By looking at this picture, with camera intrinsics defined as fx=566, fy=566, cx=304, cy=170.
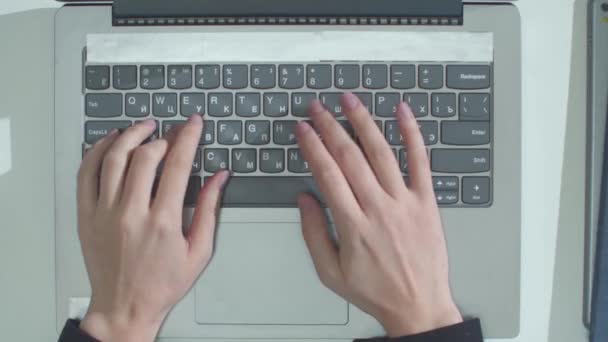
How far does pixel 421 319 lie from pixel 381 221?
3.9 inches

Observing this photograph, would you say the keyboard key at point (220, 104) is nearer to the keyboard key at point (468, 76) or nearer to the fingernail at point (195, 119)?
the fingernail at point (195, 119)

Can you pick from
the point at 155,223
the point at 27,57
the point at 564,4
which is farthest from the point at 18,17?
the point at 564,4

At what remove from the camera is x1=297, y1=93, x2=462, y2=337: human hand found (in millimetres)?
539

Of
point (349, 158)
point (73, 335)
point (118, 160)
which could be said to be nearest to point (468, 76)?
point (349, 158)

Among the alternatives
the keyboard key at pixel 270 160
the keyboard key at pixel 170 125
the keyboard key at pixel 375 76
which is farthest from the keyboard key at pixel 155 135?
the keyboard key at pixel 375 76

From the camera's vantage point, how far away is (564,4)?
1.96 ft

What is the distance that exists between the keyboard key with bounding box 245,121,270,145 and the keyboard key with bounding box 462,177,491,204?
0.65 feet

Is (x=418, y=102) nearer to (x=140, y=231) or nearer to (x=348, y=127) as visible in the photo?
(x=348, y=127)

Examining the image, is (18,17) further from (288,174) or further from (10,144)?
(288,174)

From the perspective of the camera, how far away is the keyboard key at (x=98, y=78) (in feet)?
1.84

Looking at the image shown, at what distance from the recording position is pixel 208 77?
56 centimetres

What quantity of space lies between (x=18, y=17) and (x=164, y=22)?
166 mm

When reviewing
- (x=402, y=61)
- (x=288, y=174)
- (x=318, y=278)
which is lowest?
(x=318, y=278)

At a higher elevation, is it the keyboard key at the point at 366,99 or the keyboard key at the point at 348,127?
the keyboard key at the point at 366,99
